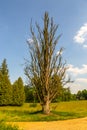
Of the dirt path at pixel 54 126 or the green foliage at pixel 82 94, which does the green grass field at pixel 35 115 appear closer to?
the dirt path at pixel 54 126

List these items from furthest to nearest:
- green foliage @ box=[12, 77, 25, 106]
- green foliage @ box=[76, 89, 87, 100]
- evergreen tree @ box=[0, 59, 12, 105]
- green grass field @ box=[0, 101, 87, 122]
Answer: green foliage @ box=[76, 89, 87, 100], green foliage @ box=[12, 77, 25, 106], evergreen tree @ box=[0, 59, 12, 105], green grass field @ box=[0, 101, 87, 122]

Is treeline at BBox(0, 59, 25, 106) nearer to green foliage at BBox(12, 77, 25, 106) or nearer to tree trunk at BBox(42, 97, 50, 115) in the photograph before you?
green foliage at BBox(12, 77, 25, 106)

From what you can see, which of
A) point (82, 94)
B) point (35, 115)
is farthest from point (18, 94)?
point (82, 94)

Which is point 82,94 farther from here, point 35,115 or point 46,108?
point 35,115

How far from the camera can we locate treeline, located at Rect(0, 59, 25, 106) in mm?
66994

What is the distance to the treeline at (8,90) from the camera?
67.0 meters

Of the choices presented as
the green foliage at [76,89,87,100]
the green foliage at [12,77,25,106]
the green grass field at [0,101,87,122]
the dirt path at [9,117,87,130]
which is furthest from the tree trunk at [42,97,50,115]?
the green foliage at [76,89,87,100]

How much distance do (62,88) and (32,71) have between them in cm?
349

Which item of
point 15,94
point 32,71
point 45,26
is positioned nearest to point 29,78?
point 32,71

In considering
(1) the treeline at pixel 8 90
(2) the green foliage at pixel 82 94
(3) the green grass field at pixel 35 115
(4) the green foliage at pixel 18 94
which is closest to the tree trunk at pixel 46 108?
(3) the green grass field at pixel 35 115

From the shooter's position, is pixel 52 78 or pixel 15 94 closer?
pixel 52 78

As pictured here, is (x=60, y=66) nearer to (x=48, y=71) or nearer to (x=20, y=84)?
(x=48, y=71)

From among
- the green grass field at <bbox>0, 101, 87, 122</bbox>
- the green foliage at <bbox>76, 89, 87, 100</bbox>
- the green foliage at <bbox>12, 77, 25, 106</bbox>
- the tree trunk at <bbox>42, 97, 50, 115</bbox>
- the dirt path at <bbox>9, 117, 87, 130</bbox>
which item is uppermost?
the green foliage at <bbox>76, 89, 87, 100</bbox>

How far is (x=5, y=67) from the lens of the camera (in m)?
73.0
